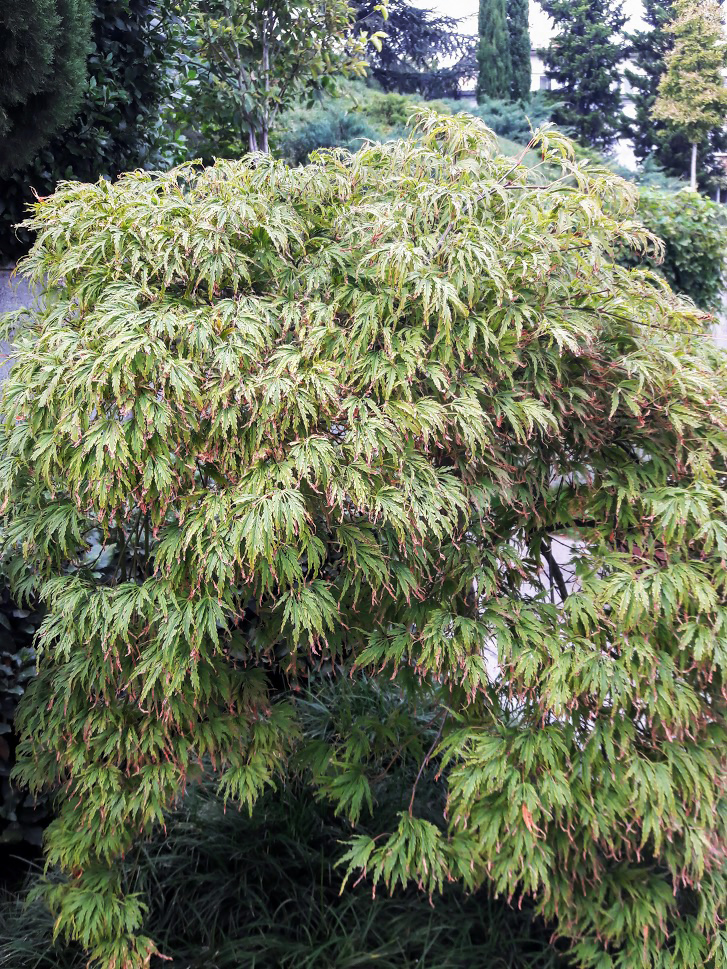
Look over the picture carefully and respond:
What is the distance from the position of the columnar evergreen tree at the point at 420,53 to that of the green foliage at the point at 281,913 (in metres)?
18.3

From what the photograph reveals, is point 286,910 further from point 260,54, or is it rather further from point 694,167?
point 694,167

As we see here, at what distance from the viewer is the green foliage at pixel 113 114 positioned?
162 inches

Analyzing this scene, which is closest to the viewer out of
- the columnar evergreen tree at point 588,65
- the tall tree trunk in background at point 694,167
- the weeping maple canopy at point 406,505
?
the weeping maple canopy at point 406,505

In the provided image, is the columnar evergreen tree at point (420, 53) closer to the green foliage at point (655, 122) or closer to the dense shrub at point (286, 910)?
the green foliage at point (655, 122)

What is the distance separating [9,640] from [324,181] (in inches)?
78.0

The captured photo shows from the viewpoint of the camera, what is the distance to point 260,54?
486cm

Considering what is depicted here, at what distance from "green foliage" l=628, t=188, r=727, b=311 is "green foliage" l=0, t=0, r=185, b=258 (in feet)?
17.2

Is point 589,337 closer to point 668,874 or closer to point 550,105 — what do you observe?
point 668,874

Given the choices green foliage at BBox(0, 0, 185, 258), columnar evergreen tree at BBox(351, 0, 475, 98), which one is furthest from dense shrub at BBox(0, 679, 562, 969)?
columnar evergreen tree at BBox(351, 0, 475, 98)

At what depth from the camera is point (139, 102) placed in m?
4.60

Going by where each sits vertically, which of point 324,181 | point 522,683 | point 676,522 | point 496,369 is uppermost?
point 324,181

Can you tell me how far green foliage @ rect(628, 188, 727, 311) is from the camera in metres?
8.12

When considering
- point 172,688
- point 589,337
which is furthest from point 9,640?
point 589,337

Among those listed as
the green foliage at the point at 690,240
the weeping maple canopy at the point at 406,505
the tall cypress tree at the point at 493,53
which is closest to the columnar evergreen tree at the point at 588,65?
the tall cypress tree at the point at 493,53
